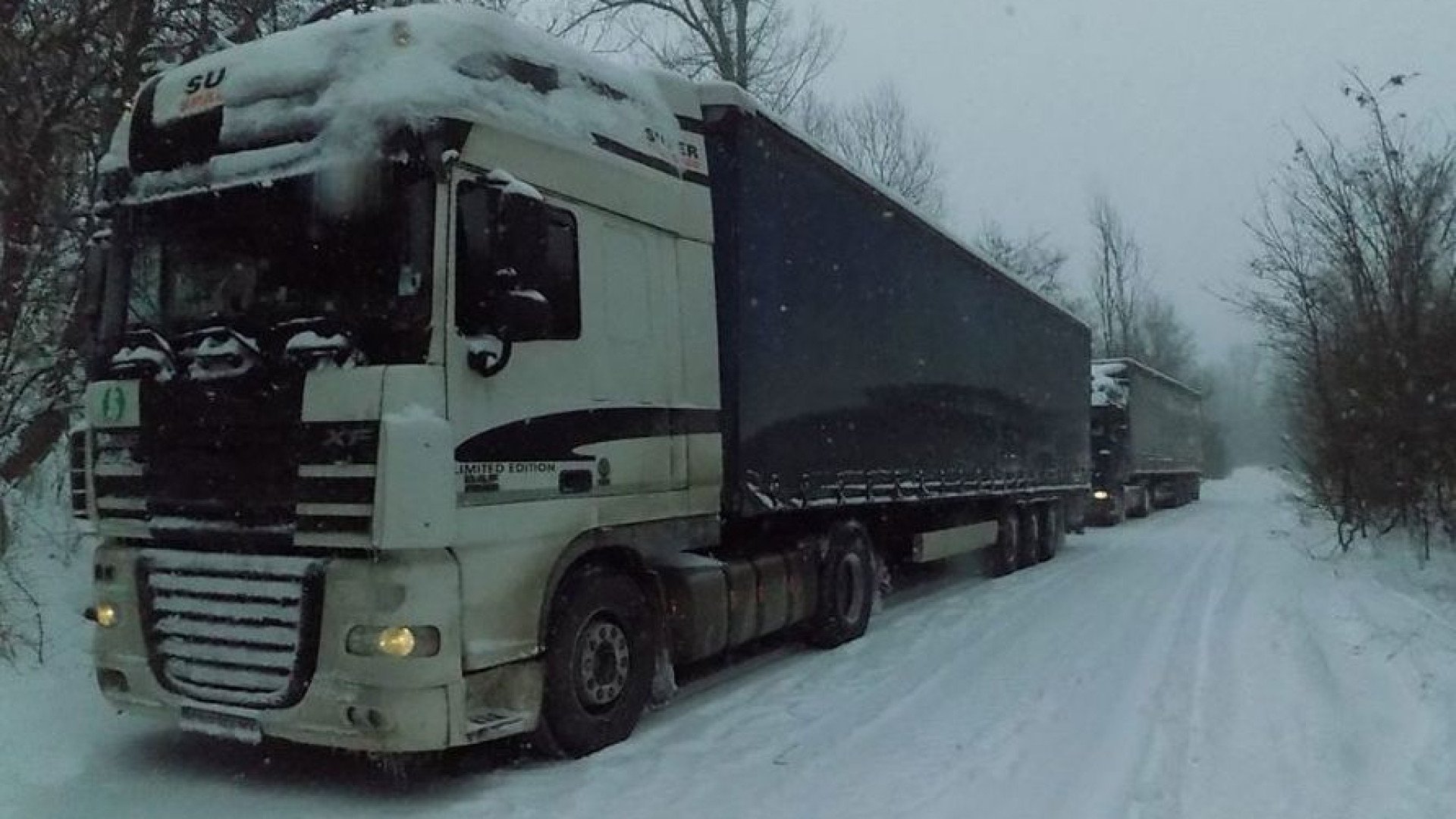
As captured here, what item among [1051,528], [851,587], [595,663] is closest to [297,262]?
[595,663]

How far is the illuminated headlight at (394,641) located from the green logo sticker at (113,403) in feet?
5.96

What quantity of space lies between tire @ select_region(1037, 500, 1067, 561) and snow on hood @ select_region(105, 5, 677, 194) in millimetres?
12835

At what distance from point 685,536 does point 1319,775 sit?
11.8ft

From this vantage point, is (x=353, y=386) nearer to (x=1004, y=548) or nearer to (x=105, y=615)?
(x=105, y=615)

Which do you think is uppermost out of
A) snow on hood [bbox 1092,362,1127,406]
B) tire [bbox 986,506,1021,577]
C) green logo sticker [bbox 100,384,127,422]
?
snow on hood [bbox 1092,362,1127,406]

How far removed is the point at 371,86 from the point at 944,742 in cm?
447

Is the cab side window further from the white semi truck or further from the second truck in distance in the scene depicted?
the second truck in distance

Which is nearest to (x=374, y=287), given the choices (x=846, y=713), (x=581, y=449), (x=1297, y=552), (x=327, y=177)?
(x=327, y=177)

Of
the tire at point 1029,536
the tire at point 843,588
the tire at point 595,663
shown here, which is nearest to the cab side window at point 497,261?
the tire at point 595,663

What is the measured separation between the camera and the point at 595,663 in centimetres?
608

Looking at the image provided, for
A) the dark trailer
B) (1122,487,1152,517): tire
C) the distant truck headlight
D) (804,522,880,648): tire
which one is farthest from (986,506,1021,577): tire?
(1122,487,1152,517): tire

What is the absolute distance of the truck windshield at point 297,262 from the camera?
5105 mm

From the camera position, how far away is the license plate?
5.16 meters

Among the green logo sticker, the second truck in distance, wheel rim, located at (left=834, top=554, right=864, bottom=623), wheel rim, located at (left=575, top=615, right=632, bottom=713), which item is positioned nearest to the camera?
the green logo sticker
